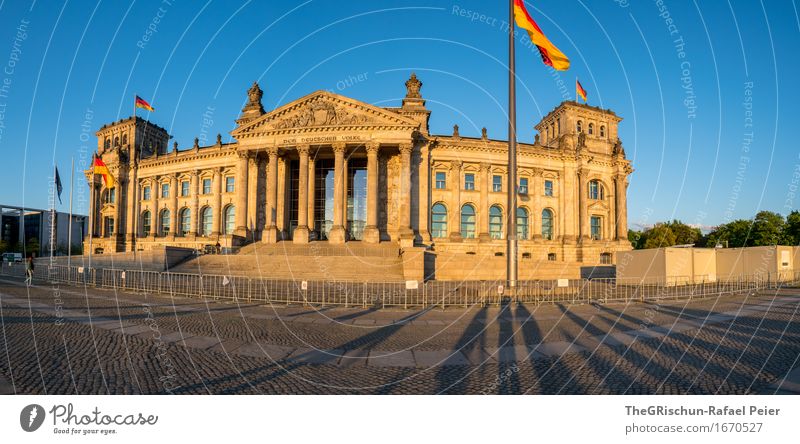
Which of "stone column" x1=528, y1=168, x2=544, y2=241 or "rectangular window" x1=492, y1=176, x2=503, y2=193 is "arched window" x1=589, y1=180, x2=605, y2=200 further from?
"rectangular window" x1=492, y1=176, x2=503, y2=193

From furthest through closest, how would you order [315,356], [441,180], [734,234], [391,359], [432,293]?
[734,234]
[441,180]
[432,293]
[315,356]
[391,359]

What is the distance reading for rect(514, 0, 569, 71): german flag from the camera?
14.9 metres

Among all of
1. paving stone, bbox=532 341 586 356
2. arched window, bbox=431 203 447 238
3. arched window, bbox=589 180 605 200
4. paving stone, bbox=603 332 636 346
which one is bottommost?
paving stone, bbox=603 332 636 346

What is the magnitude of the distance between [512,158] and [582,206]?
37.0 m

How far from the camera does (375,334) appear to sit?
8.76 m

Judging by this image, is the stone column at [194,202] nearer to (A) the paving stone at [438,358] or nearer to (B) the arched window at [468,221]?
(B) the arched window at [468,221]

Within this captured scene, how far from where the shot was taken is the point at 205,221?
1998 inches

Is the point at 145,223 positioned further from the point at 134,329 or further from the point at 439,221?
the point at 134,329

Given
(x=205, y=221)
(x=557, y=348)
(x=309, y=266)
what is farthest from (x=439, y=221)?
(x=557, y=348)

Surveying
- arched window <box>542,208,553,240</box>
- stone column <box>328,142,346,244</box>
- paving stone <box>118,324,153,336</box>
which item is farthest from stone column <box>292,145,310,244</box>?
arched window <box>542,208,553,240</box>

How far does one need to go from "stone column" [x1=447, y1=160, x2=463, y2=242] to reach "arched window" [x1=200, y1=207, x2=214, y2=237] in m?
32.7

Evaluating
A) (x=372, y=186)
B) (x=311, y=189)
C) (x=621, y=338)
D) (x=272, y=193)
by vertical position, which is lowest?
(x=621, y=338)

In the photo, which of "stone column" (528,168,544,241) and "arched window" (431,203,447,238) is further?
"stone column" (528,168,544,241)

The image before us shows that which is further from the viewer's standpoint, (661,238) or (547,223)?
(661,238)
